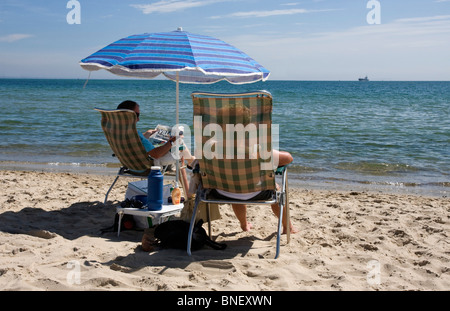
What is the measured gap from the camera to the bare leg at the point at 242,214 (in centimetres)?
453

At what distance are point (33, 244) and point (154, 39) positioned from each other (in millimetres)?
2245

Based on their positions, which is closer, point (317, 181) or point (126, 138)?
point (126, 138)

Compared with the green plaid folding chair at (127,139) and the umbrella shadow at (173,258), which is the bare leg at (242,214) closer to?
the umbrella shadow at (173,258)

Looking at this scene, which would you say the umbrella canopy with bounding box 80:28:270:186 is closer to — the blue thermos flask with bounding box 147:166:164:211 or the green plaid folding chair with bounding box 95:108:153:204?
the green plaid folding chair with bounding box 95:108:153:204

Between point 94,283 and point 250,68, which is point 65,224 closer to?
point 94,283

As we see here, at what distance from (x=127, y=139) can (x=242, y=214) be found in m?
1.44

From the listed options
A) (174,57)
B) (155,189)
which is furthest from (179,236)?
(174,57)

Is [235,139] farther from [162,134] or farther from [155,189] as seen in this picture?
[162,134]

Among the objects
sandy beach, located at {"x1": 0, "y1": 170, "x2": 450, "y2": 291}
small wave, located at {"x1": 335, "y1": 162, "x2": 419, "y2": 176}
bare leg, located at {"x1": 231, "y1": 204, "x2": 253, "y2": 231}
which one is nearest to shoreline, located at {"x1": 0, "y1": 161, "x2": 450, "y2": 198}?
small wave, located at {"x1": 335, "y1": 162, "x2": 419, "y2": 176}

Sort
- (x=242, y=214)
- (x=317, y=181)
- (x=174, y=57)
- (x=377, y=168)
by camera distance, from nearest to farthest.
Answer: (x=174, y=57), (x=242, y=214), (x=317, y=181), (x=377, y=168)

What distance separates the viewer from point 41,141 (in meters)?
11.7

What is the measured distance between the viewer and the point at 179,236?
12.8 ft

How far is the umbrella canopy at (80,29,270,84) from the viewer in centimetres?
413
